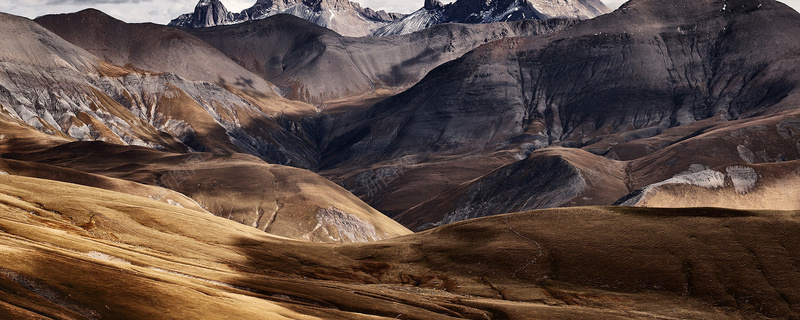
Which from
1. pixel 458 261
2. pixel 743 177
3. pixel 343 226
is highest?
pixel 458 261

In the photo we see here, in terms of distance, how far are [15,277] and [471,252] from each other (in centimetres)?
6405

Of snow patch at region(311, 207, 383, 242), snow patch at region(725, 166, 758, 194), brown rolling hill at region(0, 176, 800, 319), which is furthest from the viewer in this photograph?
snow patch at region(311, 207, 383, 242)

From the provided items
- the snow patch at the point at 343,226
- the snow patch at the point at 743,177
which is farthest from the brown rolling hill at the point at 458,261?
the snow patch at the point at 743,177

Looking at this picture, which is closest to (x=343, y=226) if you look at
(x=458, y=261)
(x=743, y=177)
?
(x=458, y=261)

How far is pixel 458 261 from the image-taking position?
88938mm

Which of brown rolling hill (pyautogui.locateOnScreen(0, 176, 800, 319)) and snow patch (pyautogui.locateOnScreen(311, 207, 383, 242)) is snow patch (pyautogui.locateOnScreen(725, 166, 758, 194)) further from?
snow patch (pyautogui.locateOnScreen(311, 207, 383, 242))

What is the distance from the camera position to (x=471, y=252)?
3568 inches

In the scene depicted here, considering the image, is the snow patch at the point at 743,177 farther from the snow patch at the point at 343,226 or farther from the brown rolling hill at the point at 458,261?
the snow patch at the point at 343,226

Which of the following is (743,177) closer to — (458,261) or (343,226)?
(343,226)

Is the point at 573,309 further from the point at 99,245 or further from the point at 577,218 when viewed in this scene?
the point at 99,245

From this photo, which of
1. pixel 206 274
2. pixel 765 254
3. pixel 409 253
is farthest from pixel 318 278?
pixel 765 254

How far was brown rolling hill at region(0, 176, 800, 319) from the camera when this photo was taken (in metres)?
52.3

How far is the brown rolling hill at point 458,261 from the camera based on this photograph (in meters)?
52.3

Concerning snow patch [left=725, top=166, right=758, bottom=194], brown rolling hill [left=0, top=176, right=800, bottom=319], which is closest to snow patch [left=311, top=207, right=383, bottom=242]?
brown rolling hill [left=0, top=176, right=800, bottom=319]
